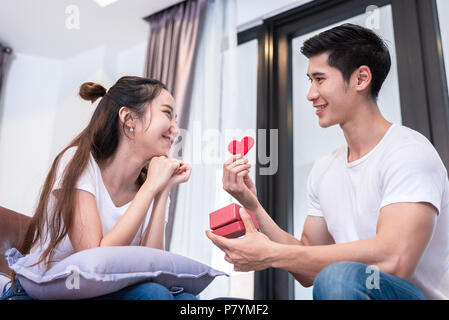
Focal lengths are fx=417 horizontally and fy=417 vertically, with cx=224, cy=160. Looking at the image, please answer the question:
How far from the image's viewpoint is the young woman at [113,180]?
1.18 m

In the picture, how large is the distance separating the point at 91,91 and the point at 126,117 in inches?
7.8

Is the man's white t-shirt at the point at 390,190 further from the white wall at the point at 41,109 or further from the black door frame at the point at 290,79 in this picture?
the white wall at the point at 41,109

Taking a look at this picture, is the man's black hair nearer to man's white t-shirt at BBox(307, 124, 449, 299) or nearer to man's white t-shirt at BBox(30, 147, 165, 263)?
man's white t-shirt at BBox(307, 124, 449, 299)

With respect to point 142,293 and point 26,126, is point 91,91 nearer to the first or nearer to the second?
point 142,293

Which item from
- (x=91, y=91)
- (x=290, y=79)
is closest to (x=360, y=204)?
(x=91, y=91)

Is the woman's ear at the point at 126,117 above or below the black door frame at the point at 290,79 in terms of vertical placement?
below

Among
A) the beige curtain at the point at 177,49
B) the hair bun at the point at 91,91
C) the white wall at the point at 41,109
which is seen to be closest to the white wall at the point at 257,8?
the beige curtain at the point at 177,49

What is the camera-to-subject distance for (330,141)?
7.33ft

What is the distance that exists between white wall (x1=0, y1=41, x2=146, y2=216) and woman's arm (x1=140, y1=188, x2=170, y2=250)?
1761 millimetres

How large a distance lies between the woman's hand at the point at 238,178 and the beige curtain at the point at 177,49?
1.11m

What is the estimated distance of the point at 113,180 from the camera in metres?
1.41

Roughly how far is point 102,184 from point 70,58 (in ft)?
7.41

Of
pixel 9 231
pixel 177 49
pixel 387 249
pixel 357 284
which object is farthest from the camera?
pixel 177 49

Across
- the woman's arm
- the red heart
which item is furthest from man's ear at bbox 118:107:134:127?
the red heart
